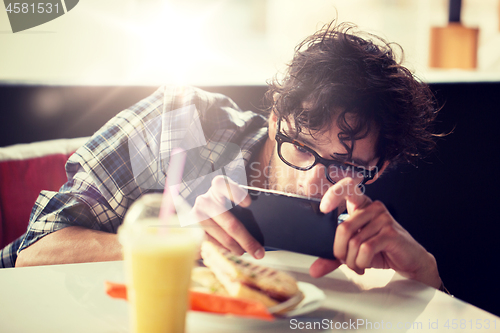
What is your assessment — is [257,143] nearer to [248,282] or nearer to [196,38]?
[248,282]

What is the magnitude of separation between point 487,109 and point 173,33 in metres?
1.94

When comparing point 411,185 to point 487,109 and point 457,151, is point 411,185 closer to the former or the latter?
point 457,151

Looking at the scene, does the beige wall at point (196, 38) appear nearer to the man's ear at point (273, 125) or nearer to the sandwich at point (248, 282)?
the man's ear at point (273, 125)

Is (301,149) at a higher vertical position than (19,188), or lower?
higher

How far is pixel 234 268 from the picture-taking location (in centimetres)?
62

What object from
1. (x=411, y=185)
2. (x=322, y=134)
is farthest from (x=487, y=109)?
(x=322, y=134)

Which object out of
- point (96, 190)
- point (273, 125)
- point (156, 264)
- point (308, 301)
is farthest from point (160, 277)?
point (273, 125)

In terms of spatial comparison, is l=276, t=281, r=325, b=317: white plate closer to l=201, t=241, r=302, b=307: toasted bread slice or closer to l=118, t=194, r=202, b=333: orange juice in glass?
l=201, t=241, r=302, b=307: toasted bread slice

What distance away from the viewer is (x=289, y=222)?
78cm

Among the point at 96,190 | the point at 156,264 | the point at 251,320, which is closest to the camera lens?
the point at 156,264

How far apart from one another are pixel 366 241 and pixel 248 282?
28cm

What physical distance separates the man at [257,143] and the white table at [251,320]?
250 mm

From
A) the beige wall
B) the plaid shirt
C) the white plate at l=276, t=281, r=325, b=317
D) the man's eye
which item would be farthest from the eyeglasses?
the beige wall

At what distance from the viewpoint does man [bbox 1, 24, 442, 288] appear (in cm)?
119
